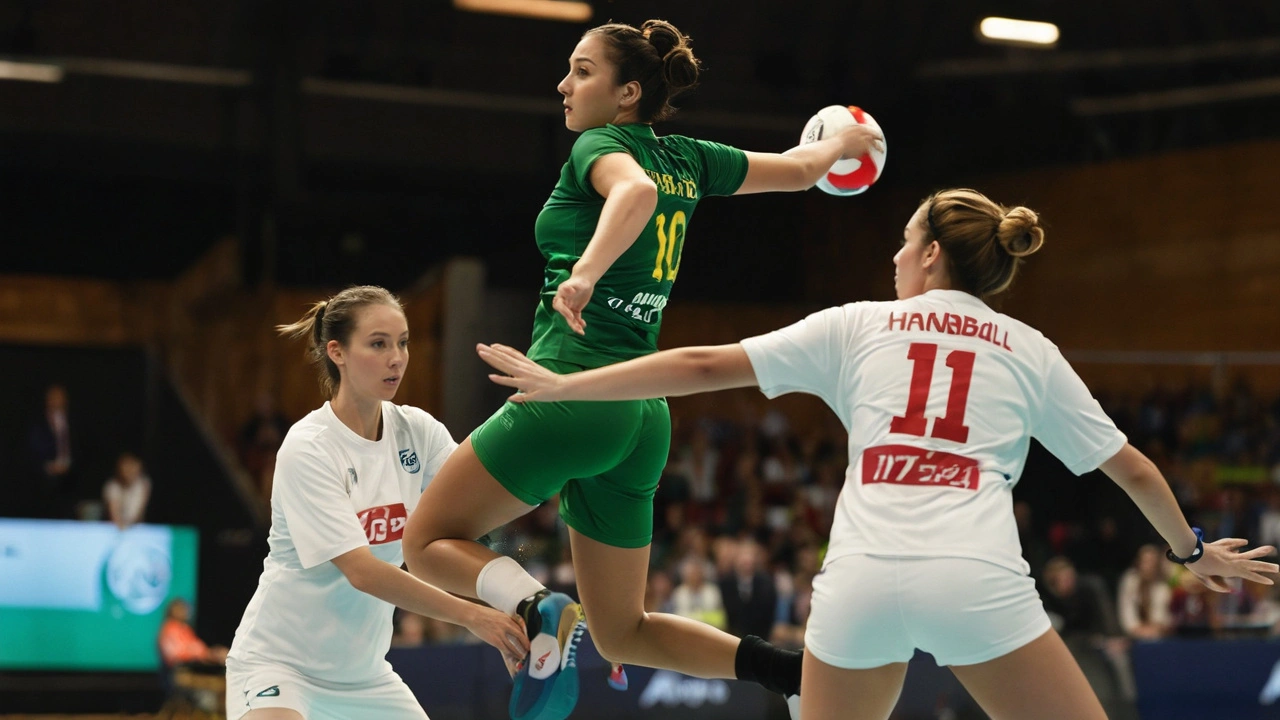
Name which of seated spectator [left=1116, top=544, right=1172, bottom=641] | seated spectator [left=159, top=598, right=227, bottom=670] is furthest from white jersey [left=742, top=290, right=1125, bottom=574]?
seated spectator [left=159, top=598, right=227, bottom=670]

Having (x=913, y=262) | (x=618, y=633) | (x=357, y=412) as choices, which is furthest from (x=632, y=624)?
(x=913, y=262)

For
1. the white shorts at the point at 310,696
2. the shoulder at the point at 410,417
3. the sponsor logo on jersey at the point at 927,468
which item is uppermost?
the sponsor logo on jersey at the point at 927,468

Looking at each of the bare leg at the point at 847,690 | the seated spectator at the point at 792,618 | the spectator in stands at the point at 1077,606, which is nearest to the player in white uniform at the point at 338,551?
the bare leg at the point at 847,690

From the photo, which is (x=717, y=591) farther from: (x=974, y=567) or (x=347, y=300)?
(x=974, y=567)

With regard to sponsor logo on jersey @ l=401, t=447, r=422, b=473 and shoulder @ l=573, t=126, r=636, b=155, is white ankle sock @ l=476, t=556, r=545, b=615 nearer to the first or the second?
sponsor logo on jersey @ l=401, t=447, r=422, b=473

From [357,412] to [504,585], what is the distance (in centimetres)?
84

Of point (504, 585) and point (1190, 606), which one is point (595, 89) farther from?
point (1190, 606)

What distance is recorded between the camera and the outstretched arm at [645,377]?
3416mm

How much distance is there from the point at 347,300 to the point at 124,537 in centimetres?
1067

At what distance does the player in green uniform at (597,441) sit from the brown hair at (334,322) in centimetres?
55

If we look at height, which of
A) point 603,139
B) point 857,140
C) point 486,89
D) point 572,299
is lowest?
point 572,299

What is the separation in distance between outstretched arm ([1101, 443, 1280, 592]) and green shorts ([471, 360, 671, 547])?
1.32m

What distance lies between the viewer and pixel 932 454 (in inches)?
134

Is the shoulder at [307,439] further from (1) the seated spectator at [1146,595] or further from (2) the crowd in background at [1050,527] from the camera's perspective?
(1) the seated spectator at [1146,595]
